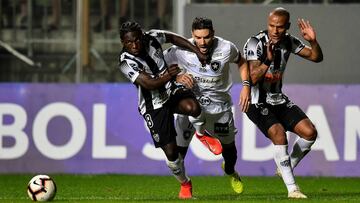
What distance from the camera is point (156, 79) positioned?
40.6 ft

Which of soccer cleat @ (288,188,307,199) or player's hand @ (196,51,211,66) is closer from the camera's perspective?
soccer cleat @ (288,188,307,199)

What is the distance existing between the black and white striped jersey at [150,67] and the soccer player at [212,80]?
0.95 feet

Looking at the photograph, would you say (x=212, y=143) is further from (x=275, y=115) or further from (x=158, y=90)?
(x=158, y=90)

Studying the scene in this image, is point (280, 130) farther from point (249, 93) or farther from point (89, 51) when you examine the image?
point (89, 51)

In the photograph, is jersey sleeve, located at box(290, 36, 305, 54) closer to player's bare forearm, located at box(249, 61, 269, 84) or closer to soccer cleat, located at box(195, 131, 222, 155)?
player's bare forearm, located at box(249, 61, 269, 84)

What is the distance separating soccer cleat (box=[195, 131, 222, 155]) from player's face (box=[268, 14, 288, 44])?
159 cm

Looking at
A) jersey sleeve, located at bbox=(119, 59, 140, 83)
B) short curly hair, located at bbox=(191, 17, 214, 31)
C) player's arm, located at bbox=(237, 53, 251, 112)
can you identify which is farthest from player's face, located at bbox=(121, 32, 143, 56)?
player's arm, located at bbox=(237, 53, 251, 112)

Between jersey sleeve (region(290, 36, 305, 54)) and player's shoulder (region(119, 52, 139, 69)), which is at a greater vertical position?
jersey sleeve (region(290, 36, 305, 54))

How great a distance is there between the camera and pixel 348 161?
54.6 ft

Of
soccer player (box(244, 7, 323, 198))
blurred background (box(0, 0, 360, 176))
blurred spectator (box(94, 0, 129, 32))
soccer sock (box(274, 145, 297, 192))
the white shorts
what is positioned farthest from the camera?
blurred spectator (box(94, 0, 129, 32))

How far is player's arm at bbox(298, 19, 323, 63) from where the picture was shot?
1257cm

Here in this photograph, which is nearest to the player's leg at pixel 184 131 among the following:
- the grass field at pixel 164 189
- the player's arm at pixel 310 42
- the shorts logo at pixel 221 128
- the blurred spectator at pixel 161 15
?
the shorts logo at pixel 221 128

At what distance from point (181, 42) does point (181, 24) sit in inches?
215

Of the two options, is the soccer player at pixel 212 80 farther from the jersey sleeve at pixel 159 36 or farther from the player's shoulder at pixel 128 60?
the player's shoulder at pixel 128 60
